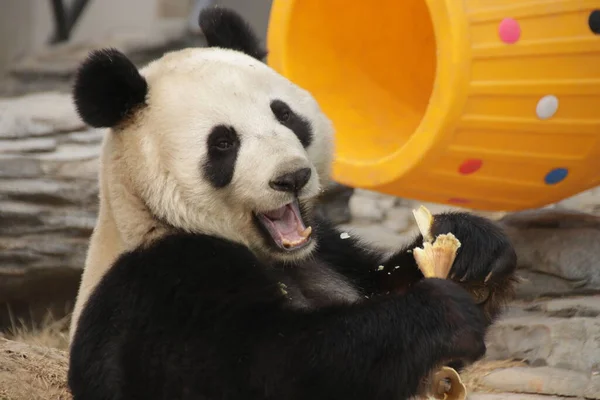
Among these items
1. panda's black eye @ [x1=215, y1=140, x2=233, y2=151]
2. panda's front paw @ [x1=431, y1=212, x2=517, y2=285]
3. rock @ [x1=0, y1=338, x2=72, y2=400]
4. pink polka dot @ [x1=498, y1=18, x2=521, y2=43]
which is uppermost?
pink polka dot @ [x1=498, y1=18, x2=521, y2=43]

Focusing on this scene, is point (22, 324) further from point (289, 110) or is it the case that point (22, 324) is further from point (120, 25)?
point (120, 25)

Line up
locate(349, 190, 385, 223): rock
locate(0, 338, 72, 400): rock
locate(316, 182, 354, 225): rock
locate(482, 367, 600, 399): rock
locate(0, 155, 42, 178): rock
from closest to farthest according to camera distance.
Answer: locate(0, 338, 72, 400): rock, locate(482, 367, 600, 399): rock, locate(0, 155, 42, 178): rock, locate(316, 182, 354, 225): rock, locate(349, 190, 385, 223): rock

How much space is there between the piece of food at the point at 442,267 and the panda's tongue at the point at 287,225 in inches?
11.5

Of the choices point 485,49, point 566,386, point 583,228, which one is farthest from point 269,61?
point 566,386

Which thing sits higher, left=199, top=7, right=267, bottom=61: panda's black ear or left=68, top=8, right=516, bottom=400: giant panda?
left=199, top=7, right=267, bottom=61: panda's black ear

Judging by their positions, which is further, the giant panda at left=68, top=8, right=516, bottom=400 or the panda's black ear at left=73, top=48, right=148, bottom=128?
the panda's black ear at left=73, top=48, right=148, bottom=128

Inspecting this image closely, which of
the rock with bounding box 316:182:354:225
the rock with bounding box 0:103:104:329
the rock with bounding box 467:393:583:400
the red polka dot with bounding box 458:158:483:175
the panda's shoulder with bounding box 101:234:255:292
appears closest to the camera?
the panda's shoulder with bounding box 101:234:255:292

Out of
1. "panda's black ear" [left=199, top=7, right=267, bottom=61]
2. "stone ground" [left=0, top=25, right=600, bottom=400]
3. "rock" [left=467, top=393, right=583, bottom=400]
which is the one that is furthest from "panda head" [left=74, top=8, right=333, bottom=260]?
"stone ground" [left=0, top=25, right=600, bottom=400]

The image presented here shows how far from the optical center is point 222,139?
229 cm

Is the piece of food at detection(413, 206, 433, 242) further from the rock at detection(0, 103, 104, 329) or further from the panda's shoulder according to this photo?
the rock at detection(0, 103, 104, 329)

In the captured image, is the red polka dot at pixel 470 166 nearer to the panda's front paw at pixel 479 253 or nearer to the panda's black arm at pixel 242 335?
the panda's front paw at pixel 479 253

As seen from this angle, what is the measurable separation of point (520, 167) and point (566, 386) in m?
0.88

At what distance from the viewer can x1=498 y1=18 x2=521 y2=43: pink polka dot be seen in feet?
11.3

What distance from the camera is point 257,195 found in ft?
7.38
